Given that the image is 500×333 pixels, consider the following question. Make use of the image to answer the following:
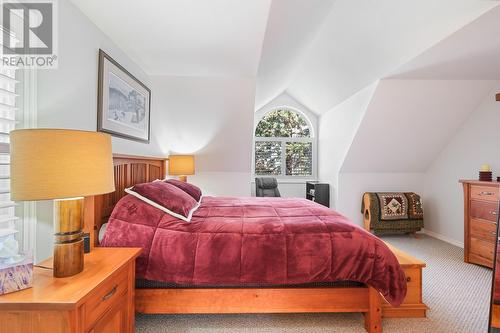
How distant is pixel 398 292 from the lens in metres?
1.57

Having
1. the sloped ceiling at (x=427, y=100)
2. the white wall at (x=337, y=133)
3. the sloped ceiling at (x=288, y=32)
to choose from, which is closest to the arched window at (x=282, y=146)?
the white wall at (x=337, y=133)

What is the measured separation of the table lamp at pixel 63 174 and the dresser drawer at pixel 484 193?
3.56 meters

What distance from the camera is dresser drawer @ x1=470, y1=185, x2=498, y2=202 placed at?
8.50ft

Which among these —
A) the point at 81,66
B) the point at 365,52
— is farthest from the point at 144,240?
the point at 365,52

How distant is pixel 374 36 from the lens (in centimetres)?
256

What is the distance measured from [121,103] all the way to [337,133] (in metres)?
3.58

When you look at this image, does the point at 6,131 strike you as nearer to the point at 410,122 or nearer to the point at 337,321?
the point at 337,321

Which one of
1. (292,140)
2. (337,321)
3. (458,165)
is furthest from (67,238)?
(292,140)

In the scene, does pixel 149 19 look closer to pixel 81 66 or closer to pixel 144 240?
pixel 81 66

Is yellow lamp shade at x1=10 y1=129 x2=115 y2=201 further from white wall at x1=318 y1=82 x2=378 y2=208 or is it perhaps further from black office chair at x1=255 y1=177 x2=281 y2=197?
black office chair at x1=255 y1=177 x2=281 y2=197

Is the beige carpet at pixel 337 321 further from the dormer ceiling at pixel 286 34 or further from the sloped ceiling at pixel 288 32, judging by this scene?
the sloped ceiling at pixel 288 32

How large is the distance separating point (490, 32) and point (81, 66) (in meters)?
3.16

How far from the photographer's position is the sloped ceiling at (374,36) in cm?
197

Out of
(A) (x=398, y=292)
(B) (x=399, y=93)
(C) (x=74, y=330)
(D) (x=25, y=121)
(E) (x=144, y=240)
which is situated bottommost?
(A) (x=398, y=292)
